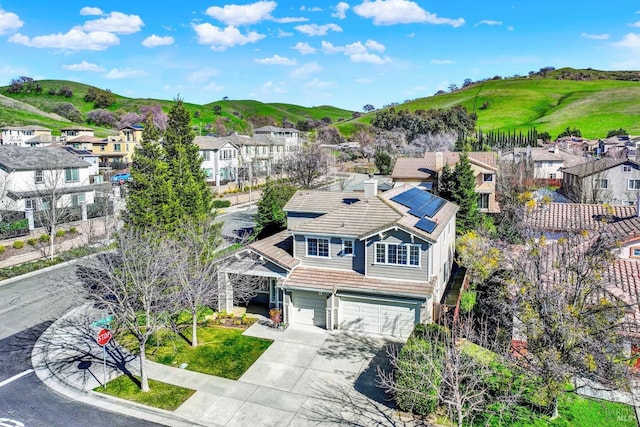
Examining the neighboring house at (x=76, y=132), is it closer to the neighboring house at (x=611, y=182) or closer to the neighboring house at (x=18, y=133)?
the neighboring house at (x=18, y=133)

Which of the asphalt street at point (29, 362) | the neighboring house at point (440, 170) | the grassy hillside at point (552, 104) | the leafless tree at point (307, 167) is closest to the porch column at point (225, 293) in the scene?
the asphalt street at point (29, 362)

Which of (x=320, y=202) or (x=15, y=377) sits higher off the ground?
(x=320, y=202)

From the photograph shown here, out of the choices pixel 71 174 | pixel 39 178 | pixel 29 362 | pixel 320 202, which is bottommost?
pixel 29 362

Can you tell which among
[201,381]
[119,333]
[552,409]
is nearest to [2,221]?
[119,333]

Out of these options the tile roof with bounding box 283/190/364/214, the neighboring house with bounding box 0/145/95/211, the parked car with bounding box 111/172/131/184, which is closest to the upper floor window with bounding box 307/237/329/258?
the tile roof with bounding box 283/190/364/214

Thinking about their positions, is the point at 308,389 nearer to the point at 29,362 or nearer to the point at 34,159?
the point at 29,362

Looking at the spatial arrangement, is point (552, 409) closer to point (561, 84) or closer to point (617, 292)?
point (617, 292)

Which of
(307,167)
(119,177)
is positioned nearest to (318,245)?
(307,167)
